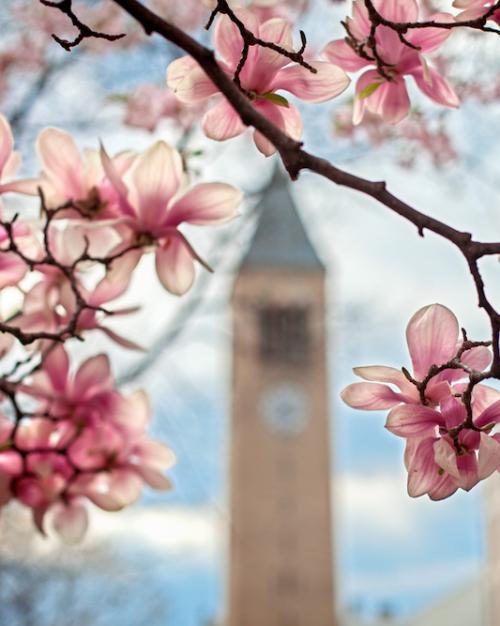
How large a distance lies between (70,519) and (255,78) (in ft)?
1.39

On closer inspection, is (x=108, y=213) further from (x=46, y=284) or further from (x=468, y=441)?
(x=468, y=441)

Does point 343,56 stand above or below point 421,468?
above

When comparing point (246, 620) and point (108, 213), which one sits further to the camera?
point (246, 620)

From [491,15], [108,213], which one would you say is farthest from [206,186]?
[491,15]

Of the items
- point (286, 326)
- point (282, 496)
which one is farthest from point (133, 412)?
point (282, 496)

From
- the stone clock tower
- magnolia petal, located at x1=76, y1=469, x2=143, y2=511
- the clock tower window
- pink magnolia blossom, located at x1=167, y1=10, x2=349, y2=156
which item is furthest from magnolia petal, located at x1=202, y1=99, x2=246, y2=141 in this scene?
the stone clock tower

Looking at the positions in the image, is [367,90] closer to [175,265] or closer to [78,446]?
[175,265]

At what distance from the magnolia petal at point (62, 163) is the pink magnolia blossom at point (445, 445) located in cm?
32

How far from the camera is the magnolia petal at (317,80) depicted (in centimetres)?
67

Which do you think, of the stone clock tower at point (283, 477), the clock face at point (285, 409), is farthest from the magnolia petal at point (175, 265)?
the clock face at point (285, 409)

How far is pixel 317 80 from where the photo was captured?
669 mm

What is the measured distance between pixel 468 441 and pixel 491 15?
0.90 feet

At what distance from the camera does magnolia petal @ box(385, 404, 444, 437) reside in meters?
0.57

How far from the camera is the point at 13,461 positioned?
2.77ft
